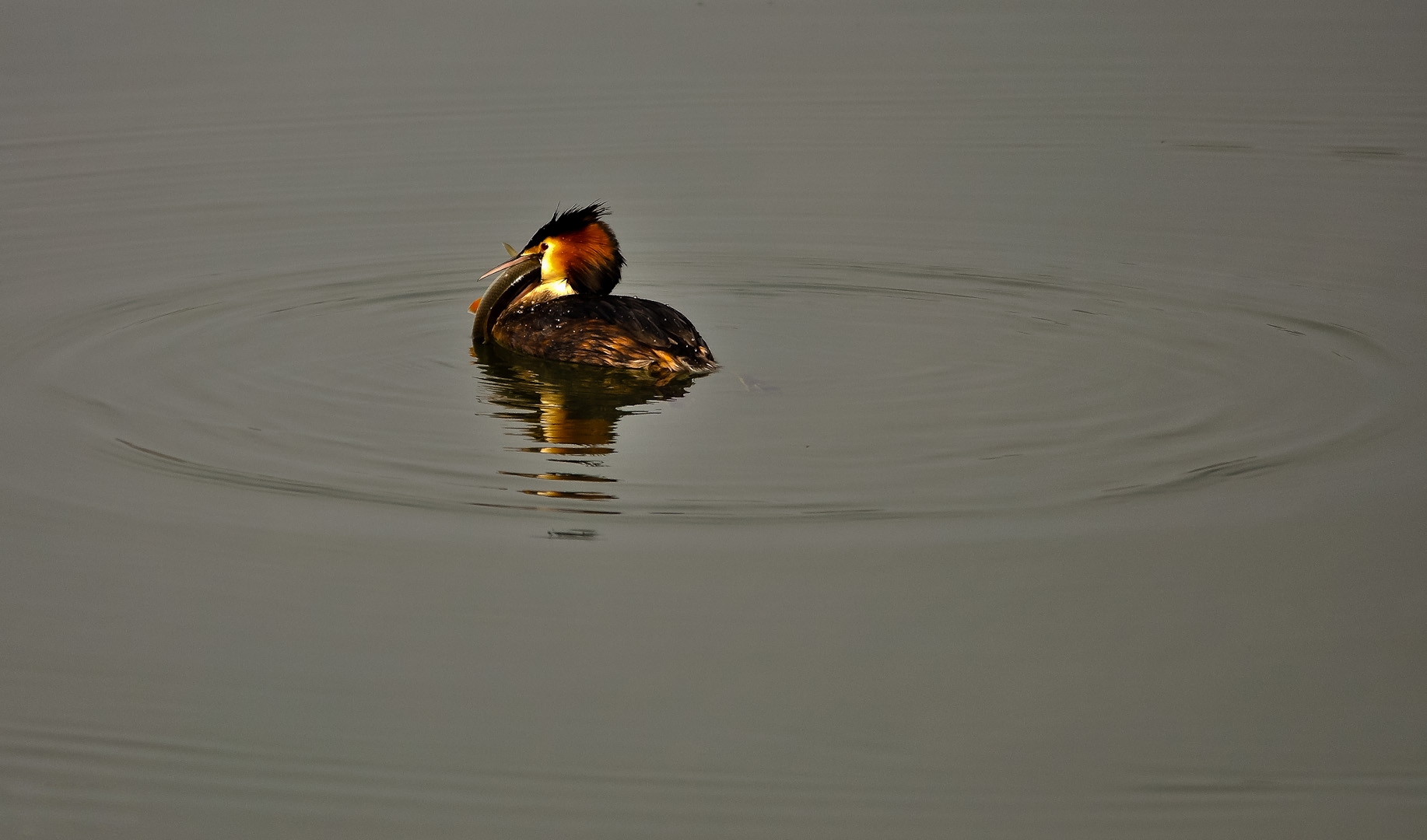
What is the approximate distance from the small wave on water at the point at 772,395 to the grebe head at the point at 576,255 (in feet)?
1.57

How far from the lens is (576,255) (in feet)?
28.5

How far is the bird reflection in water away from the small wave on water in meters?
0.02

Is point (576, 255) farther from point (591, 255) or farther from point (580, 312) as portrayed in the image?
point (580, 312)

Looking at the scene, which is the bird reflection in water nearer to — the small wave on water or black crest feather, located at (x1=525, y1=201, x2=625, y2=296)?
the small wave on water

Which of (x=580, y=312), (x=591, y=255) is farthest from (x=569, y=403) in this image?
(x=591, y=255)

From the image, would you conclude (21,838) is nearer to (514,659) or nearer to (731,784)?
(514,659)

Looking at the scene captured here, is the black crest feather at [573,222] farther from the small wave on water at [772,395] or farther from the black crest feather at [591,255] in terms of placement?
the small wave on water at [772,395]

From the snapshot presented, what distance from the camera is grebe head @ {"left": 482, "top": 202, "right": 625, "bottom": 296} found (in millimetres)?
8609

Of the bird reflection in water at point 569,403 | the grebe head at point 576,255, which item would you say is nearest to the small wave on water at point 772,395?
the bird reflection in water at point 569,403

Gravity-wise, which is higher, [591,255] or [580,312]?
[591,255]

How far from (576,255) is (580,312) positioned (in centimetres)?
62

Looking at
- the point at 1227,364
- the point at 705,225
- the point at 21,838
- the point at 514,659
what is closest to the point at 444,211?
the point at 705,225

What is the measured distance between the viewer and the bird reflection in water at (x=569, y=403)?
6.27 m

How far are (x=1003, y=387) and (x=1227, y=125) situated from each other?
18.6ft
